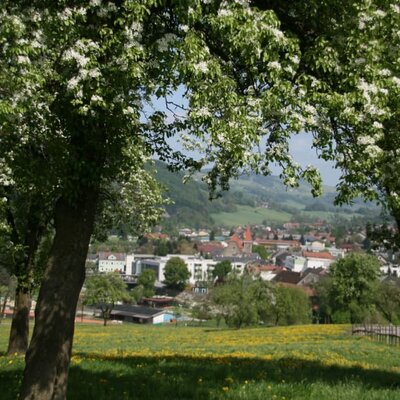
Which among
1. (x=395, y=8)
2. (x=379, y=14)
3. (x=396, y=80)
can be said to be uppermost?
(x=395, y=8)

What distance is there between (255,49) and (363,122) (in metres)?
2.11

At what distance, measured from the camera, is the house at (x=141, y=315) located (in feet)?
536

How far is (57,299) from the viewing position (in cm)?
927

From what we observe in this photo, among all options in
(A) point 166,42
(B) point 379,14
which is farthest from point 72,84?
(B) point 379,14

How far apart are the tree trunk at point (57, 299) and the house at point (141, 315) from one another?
156m

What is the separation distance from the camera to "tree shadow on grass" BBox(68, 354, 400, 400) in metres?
11.9

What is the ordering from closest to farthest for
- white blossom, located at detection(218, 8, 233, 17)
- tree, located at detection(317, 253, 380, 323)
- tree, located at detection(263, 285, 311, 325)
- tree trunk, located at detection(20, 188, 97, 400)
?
white blossom, located at detection(218, 8, 233, 17) → tree trunk, located at detection(20, 188, 97, 400) → tree, located at detection(317, 253, 380, 323) → tree, located at detection(263, 285, 311, 325)

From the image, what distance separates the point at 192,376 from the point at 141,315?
507 feet

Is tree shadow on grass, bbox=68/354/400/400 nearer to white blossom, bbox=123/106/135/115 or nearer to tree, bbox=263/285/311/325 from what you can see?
white blossom, bbox=123/106/135/115

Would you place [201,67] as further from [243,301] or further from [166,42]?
[243,301]

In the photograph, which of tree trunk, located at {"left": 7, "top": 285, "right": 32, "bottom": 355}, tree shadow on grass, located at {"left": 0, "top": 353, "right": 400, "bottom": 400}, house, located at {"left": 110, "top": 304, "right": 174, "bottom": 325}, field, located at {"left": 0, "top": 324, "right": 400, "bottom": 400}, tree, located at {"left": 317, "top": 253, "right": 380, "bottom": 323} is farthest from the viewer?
house, located at {"left": 110, "top": 304, "right": 174, "bottom": 325}

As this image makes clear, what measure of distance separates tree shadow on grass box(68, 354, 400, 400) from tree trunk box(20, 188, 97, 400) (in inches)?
95.5

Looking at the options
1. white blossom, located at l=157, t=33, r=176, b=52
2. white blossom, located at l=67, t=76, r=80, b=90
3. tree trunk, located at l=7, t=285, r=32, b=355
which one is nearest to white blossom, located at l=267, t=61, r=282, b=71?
white blossom, located at l=157, t=33, r=176, b=52

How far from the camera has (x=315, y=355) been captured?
22750mm
